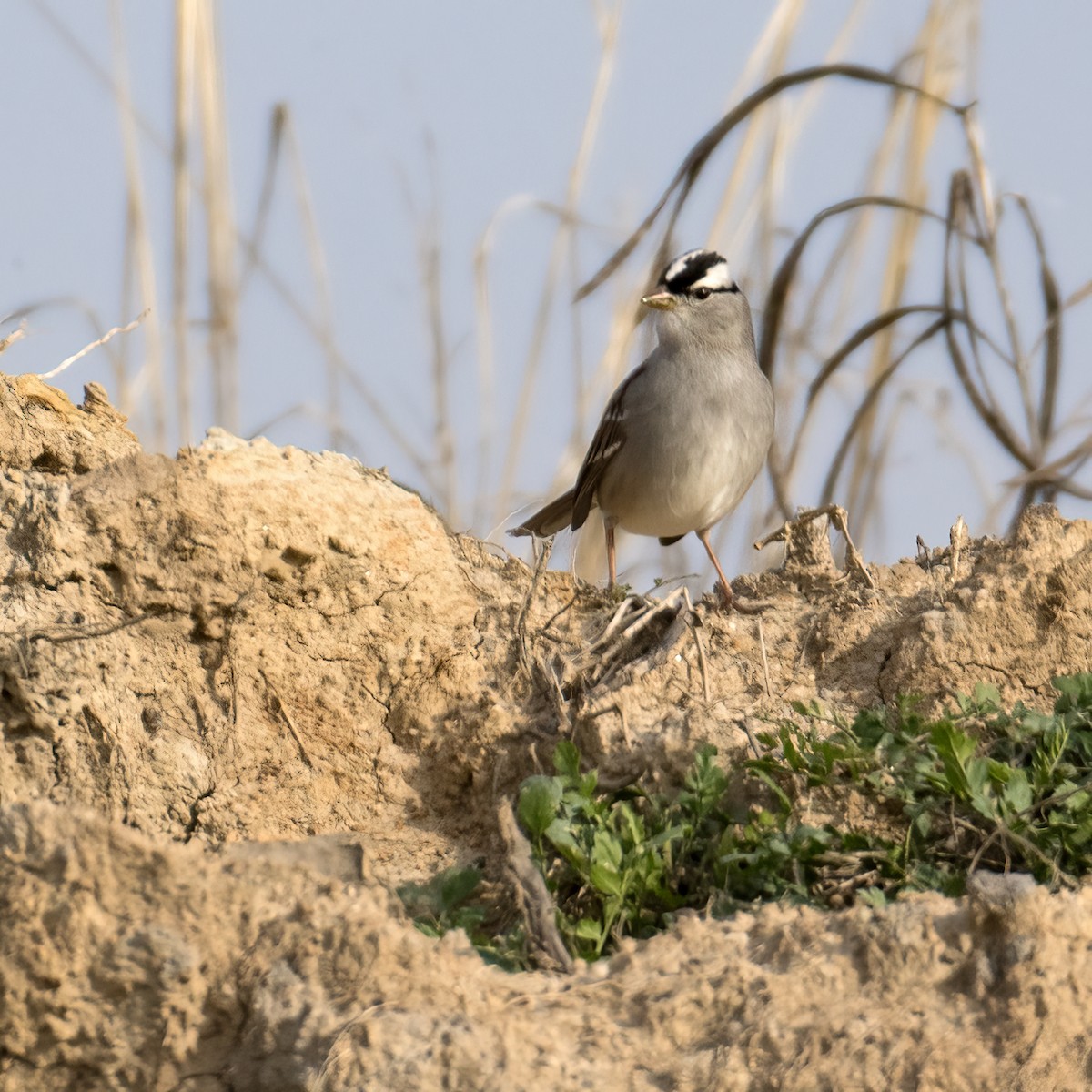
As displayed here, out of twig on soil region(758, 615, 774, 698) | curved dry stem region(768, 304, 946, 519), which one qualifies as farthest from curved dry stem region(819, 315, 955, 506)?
twig on soil region(758, 615, 774, 698)

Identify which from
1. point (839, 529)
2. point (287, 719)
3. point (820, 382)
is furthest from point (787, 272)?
point (287, 719)

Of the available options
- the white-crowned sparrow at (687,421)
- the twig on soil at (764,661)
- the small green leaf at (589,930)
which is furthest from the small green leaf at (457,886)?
the white-crowned sparrow at (687,421)

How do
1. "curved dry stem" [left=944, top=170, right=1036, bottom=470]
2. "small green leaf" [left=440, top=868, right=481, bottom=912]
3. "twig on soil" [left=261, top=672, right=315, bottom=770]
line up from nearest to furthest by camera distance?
1. "small green leaf" [left=440, top=868, right=481, bottom=912]
2. "twig on soil" [left=261, top=672, right=315, bottom=770]
3. "curved dry stem" [left=944, top=170, right=1036, bottom=470]

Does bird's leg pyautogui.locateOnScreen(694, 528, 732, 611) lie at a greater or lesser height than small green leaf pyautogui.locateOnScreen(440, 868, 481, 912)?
greater

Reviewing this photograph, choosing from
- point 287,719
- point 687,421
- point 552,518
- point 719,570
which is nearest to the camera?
point 287,719

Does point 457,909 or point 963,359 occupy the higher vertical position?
→ point 963,359

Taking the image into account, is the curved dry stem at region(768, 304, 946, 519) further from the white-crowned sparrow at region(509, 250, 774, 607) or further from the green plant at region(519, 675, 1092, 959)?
the green plant at region(519, 675, 1092, 959)

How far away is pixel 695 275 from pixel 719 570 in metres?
1.27

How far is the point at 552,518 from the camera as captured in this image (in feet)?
20.9

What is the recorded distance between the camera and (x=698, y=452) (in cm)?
585

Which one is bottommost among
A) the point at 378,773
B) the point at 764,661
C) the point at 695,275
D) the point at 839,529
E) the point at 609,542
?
the point at 378,773

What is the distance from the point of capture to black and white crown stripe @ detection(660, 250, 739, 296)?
5969 millimetres

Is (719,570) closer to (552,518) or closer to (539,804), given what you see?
(552,518)

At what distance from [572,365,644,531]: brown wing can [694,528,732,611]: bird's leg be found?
1.56 feet
